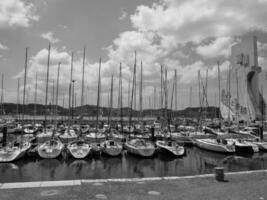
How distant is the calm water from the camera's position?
18291mm

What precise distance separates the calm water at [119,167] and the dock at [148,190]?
20.9 feet

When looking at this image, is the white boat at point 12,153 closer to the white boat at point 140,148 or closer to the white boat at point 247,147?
the white boat at point 140,148

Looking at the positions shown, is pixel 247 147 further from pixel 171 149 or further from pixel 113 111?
pixel 113 111

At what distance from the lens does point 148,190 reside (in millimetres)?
10750

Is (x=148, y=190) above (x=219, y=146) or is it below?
above

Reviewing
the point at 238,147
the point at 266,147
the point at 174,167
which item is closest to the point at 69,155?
the point at 174,167

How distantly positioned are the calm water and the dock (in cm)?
638

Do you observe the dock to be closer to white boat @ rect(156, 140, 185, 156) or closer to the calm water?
the calm water

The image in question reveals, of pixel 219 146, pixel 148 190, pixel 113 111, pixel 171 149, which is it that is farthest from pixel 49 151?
pixel 113 111

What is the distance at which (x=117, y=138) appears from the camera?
36.2 m

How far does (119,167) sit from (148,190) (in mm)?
11233

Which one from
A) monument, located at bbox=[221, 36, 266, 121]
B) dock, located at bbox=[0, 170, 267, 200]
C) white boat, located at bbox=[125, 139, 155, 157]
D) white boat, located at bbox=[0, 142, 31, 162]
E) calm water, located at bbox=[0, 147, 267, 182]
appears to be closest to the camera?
dock, located at bbox=[0, 170, 267, 200]

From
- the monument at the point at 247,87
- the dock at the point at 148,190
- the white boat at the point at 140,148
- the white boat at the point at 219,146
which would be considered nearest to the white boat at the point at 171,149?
the white boat at the point at 140,148

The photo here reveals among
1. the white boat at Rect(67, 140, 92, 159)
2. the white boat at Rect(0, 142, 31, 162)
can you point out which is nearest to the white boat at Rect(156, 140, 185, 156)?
the white boat at Rect(67, 140, 92, 159)
